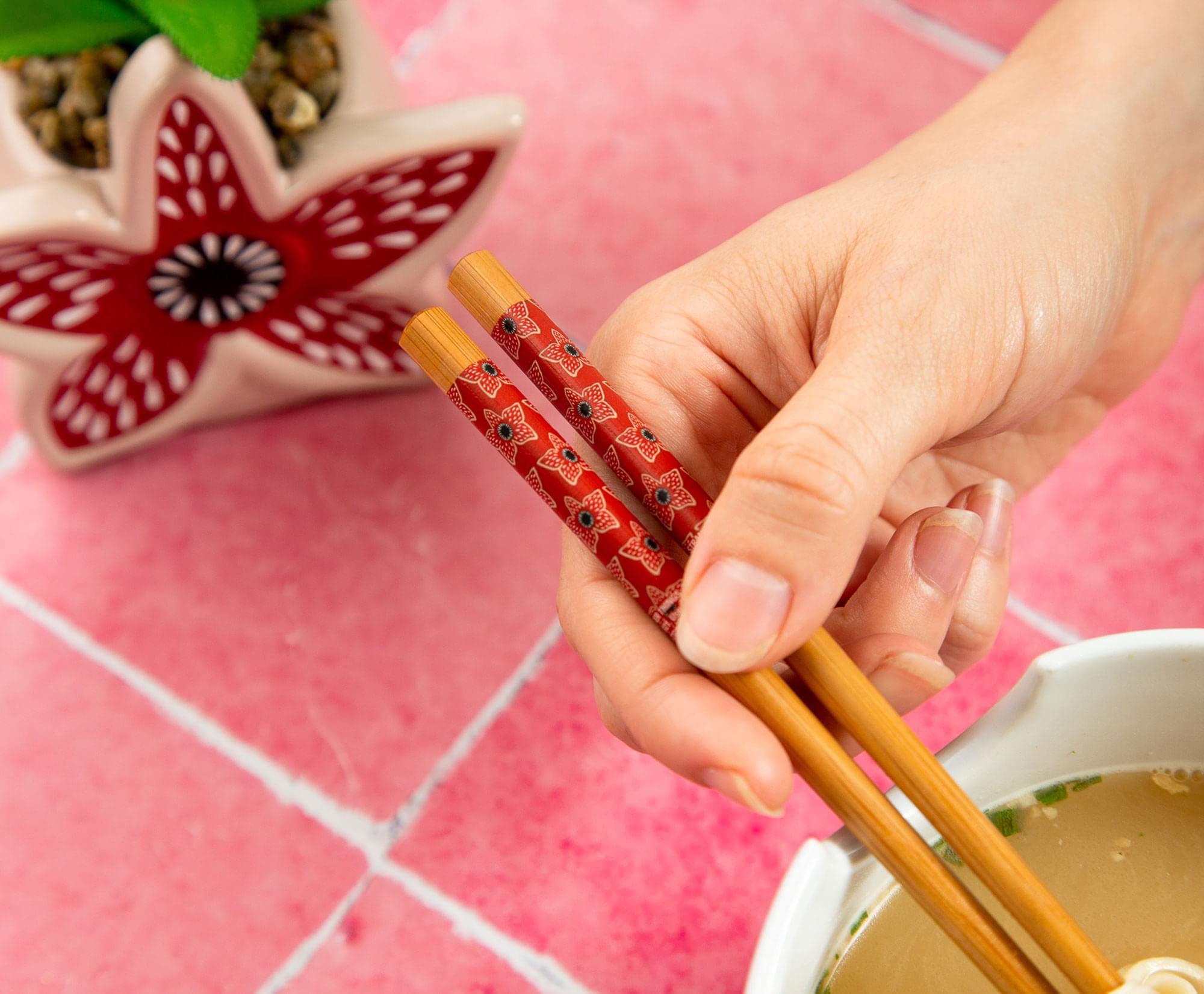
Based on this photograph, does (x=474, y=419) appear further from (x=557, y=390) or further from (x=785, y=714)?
(x=785, y=714)

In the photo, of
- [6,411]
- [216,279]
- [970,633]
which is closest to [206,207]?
[216,279]

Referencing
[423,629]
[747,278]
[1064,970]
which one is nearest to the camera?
[1064,970]

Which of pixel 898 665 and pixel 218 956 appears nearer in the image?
pixel 898 665

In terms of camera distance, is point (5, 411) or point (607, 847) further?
point (5, 411)

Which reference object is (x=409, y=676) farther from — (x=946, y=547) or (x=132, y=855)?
Answer: (x=946, y=547)

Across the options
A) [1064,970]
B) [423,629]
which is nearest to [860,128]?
[423,629]

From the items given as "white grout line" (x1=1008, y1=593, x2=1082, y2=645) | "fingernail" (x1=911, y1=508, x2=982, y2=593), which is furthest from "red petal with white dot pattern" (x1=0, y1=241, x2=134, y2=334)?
"white grout line" (x1=1008, y1=593, x2=1082, y2=645)

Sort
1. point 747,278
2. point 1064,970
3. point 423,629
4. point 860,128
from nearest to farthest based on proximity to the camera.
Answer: point 1064,970, point 747,278, point 423,629, point 860,128
